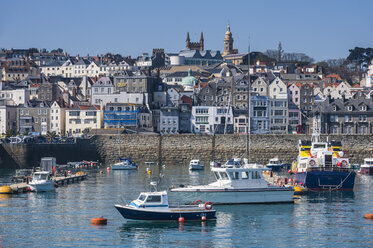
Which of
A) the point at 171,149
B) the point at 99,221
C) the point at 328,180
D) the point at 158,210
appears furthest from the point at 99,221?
the point at 171,149

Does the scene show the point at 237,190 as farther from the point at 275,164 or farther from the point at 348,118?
the point at 348,118

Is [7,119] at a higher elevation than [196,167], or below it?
higher

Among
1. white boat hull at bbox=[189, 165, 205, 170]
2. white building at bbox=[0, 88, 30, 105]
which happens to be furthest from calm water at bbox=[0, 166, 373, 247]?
white building at bbox=[0, 88, 30, 105]

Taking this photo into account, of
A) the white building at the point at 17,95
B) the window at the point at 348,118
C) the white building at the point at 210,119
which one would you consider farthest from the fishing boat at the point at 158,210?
the white building at the point at 17,95

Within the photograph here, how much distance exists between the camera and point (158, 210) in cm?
4588

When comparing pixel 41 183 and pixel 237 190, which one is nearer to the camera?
pixel 237 190

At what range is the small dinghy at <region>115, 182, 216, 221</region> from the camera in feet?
151

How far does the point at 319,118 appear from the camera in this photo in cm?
10875

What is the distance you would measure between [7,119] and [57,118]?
8.12m

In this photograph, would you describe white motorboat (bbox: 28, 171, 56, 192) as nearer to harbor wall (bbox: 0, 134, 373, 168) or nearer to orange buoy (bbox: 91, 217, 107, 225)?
orange buoy (bbox: 91, 217, 107, 225)

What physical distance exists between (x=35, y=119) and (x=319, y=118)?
41149mm

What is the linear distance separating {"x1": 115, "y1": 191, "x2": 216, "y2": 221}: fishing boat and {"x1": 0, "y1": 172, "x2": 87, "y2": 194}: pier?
1847 cm

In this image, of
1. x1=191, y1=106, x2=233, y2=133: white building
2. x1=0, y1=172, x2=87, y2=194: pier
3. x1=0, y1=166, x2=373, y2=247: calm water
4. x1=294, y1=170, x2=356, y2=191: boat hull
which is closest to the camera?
x1=0, y1=166, x2=373, y2=247: calm water

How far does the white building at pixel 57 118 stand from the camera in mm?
120562
